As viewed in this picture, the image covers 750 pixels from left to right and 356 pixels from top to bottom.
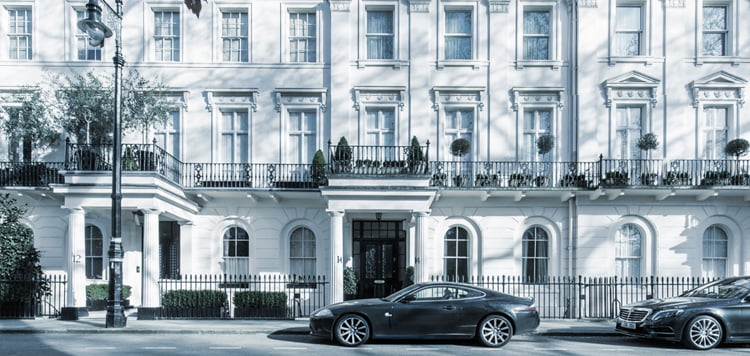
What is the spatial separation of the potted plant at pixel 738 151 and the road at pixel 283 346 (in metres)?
7.99

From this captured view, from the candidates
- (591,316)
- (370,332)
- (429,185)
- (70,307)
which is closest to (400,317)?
(370,332)

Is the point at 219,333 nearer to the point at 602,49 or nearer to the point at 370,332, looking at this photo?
the point at 370,332

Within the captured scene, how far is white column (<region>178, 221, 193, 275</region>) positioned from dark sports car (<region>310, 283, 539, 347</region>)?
8.77 meters

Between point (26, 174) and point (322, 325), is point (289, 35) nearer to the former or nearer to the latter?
point (26, 174)

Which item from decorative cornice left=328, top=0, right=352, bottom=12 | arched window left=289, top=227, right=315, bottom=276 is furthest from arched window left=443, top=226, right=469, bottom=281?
decorative cornice left=328, top=0, right=352, bottom=12

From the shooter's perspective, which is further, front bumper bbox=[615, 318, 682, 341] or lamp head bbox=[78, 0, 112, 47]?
lamp head bbox=[78, 0, 112, 47]

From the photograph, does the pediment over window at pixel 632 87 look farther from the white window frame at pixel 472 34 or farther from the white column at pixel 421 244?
the white column at pixel 421 244

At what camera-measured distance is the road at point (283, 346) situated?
1066 centimetres

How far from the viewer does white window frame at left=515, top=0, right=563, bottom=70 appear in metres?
18.8

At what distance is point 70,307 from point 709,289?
16236 millimetres

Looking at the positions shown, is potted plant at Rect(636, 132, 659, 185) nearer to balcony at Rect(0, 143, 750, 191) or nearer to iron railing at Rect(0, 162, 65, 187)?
balcony at Rect(0, 143, 750, 191)

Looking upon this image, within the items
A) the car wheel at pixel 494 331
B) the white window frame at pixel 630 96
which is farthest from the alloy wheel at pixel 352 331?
the white window frame at pixel 630 96

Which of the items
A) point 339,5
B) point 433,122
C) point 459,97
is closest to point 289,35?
point 339,5

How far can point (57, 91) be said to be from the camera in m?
17.8
